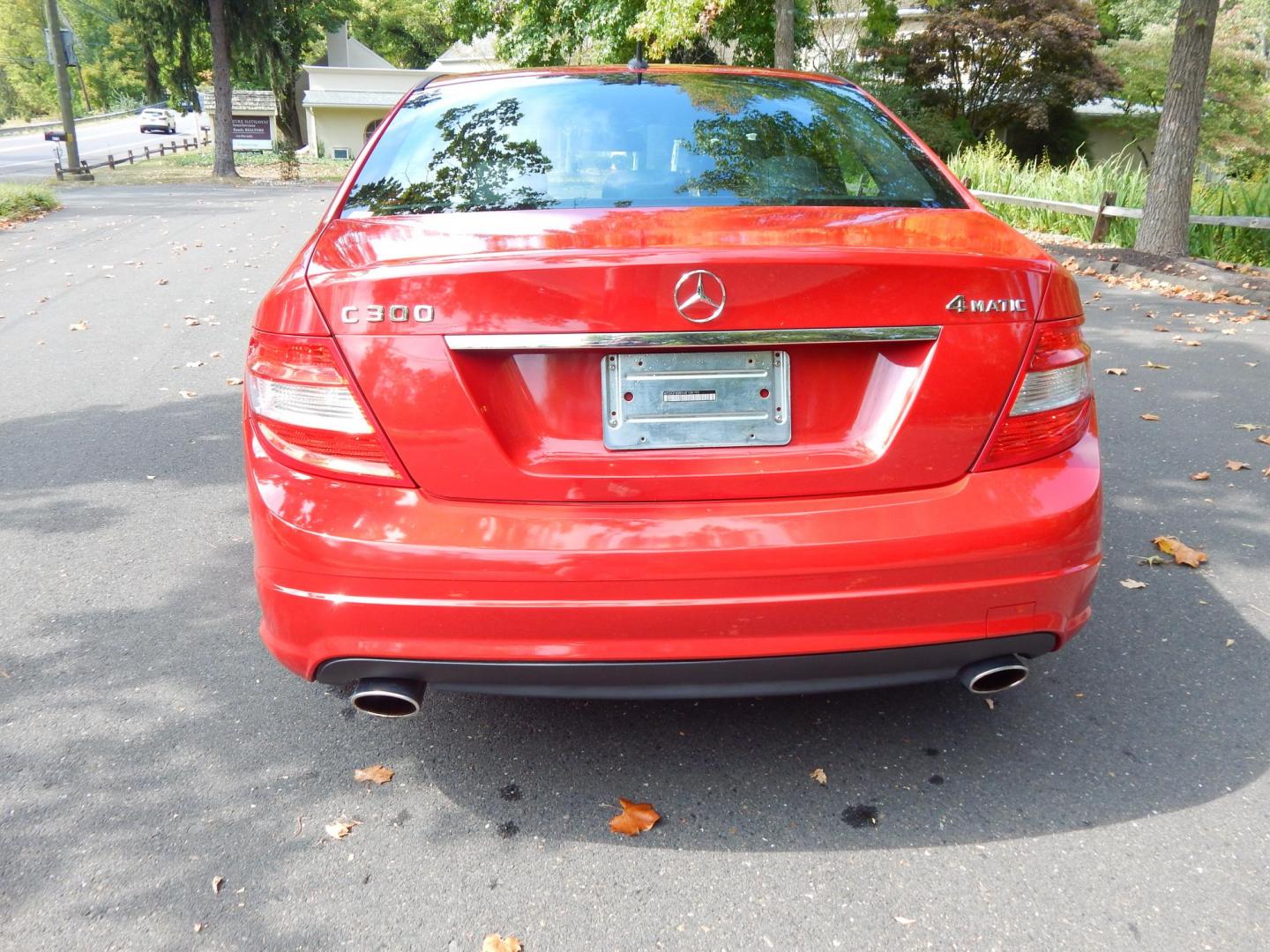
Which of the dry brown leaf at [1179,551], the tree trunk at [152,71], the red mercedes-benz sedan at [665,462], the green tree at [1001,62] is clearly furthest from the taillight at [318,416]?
the tree trunk at [152,71]

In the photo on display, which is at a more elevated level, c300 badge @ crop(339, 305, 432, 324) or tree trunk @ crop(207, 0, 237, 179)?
tree trunk @ crop(207, 0, 237, 179)

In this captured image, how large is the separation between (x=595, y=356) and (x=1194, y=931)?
5.44 ft

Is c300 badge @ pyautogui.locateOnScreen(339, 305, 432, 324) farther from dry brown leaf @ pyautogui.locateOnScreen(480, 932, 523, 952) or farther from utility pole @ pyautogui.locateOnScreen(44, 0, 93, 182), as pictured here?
utility pole @ pyautogui.locateOnScreen(44, 0, 93, 182)

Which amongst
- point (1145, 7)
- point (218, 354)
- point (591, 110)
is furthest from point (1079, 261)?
point (1145, 7)

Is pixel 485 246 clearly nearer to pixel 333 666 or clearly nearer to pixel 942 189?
pixel 333 666

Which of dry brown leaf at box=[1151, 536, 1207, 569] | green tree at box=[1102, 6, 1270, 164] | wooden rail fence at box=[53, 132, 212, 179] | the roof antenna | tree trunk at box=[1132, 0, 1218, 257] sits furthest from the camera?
wooden rail fence at box=[53, 132, 212, 179]

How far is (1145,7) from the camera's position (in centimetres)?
3138

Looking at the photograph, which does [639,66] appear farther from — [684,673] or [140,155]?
[140,155]

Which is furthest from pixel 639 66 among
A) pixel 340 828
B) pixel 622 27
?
pixel 622 27

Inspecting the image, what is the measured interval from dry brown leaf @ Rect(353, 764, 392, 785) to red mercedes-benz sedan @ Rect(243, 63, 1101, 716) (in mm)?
420

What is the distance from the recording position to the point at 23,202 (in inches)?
747

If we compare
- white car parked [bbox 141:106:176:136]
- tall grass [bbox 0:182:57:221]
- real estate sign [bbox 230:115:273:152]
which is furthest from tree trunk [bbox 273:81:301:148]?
tall grass [bbox 0:182:57:221]

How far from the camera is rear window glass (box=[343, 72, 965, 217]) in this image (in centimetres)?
265

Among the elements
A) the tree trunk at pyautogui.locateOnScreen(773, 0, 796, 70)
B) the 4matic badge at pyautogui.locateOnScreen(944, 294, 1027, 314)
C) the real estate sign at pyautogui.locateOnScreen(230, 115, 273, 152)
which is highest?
the tree trunk at pyautogui.locateOnScreen(773, 0, 796, 70)
